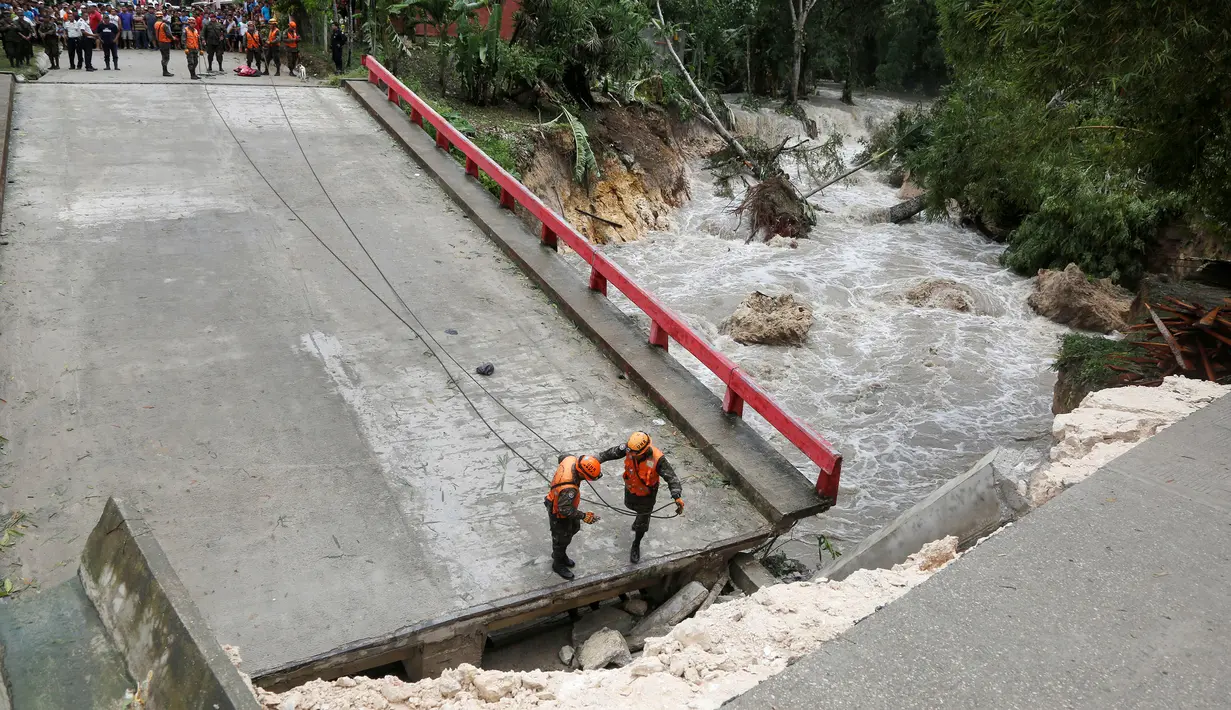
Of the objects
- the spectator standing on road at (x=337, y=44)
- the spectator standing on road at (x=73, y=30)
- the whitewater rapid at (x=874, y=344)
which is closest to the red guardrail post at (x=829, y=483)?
the whitewater rapid at (x=874, y=344)

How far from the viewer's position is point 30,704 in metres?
5.05

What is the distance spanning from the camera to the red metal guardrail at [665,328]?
24.5 ft

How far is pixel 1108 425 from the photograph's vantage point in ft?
22.0

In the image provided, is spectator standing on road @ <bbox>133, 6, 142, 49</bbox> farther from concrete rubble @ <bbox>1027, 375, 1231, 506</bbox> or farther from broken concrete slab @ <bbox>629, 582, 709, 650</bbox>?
concrete rubble @ <bbox>1027, 375, 1231, 506</bbox>

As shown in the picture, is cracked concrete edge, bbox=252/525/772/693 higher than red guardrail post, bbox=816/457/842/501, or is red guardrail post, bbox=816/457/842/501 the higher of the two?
red guardrail post, bbox=816/457/842/501

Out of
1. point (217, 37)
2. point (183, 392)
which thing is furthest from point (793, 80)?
point (183, 392)

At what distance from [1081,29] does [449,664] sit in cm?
768

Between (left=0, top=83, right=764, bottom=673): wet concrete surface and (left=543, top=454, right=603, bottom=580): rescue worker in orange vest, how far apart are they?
1.12 feet

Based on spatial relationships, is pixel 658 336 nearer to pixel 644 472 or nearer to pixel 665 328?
pixel 665 328

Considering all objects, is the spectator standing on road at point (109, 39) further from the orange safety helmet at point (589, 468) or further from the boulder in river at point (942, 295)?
the orange safety helmet at point (589, 468)

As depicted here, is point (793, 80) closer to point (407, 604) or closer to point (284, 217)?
point (284, 217)

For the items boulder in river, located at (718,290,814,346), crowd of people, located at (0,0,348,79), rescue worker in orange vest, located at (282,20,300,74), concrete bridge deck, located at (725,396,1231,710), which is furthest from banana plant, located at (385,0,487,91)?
concrete bridge deck, located at (725,396,1231,710)

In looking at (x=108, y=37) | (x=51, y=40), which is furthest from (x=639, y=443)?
(x=108, y=37)

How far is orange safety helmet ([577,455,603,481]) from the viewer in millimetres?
6297
